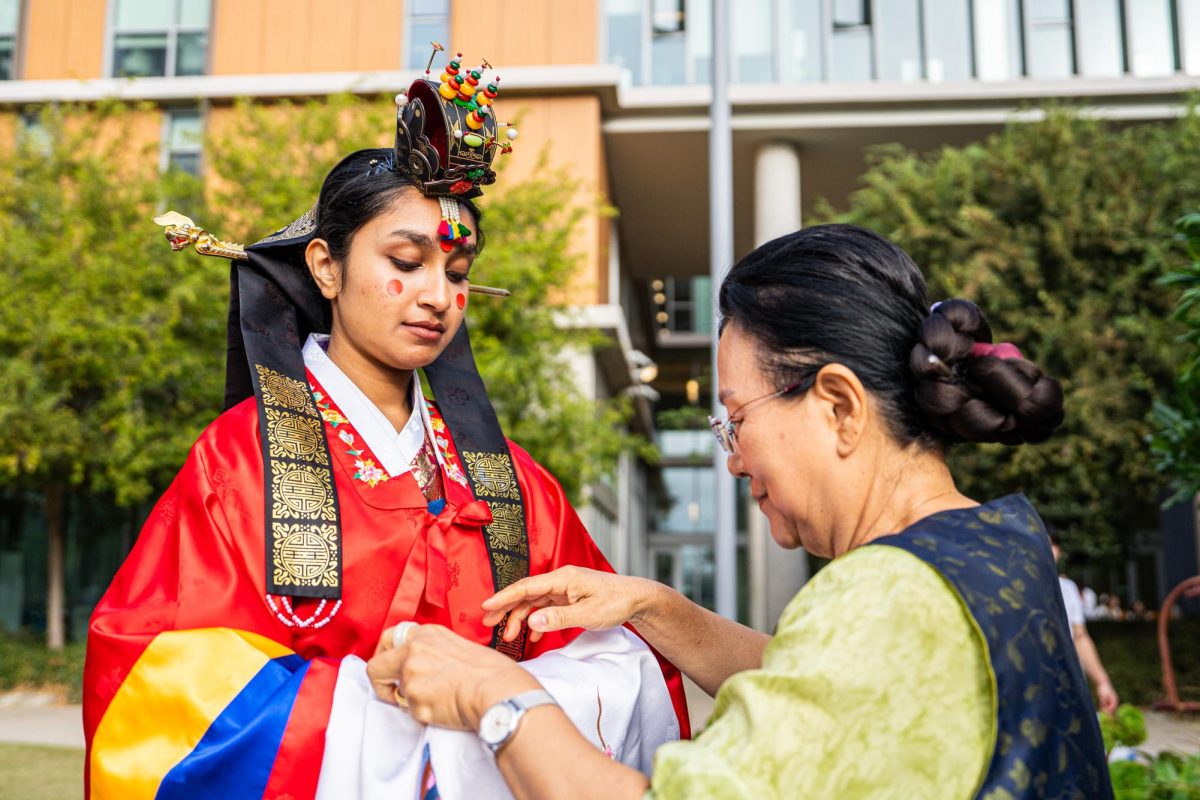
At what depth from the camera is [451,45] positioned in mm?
→ 14828

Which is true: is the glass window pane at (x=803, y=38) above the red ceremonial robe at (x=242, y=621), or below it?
above

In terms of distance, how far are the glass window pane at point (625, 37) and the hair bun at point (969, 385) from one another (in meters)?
15.6

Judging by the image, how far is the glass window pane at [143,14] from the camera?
15484 millimetres

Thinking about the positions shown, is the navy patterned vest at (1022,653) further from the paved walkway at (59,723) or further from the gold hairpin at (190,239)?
the paved walkway at (59,723)

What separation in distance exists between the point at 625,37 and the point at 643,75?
652mm

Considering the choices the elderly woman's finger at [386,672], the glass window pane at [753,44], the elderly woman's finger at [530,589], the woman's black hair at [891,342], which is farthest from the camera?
the glass window pane at [753,44]

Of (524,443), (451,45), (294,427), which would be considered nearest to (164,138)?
(451,45)

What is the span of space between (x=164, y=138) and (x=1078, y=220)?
1218 centimetres

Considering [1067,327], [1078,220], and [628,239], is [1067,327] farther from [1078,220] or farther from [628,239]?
[628,239]

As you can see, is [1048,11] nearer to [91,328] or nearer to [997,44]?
[997,44]

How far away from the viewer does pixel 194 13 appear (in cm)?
1542

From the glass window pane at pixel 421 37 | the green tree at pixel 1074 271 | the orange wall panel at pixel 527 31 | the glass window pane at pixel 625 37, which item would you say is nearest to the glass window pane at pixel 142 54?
the glass window pane at pixel 421 37

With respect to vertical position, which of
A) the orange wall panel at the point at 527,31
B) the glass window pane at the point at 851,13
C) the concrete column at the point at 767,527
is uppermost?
the glass window pane at the point at 851,13

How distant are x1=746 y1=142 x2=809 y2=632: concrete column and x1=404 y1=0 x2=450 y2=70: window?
16.4 feet
